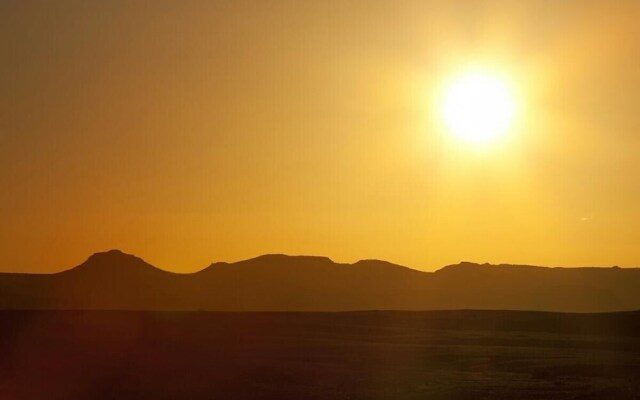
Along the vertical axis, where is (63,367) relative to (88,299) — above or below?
below

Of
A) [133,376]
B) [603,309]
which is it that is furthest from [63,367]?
[603,309]

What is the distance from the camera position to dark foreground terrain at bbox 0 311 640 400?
1346 inches

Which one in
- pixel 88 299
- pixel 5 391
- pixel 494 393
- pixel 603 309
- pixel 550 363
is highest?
pixel 603 309

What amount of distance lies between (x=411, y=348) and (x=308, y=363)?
483 inches

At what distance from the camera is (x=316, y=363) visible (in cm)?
4366

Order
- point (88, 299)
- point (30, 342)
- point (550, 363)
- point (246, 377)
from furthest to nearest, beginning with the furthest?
point (88, 299), point (30, 342), point (550, 363), point (246, 377)

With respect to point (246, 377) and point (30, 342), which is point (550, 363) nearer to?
point (246, 377)

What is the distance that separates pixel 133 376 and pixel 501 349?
23.6 metres

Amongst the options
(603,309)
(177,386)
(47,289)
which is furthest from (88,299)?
(177,386)

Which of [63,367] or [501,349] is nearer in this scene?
[63,367]

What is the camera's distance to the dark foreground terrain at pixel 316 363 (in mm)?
34188

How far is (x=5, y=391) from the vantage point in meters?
32.9

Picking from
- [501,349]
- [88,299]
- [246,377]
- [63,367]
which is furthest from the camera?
[88,299]

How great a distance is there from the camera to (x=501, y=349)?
177 feet
